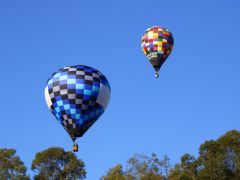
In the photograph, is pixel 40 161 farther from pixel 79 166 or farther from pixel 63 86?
pixel 63 86

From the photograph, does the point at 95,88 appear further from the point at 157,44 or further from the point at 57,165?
the point at 57,165

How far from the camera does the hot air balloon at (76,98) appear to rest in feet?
212

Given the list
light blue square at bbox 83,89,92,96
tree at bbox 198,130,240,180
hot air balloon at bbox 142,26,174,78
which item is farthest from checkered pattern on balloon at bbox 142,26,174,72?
light blue square at bbox 83,89,92,96

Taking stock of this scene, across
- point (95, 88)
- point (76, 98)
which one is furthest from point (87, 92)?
point (76, 98)

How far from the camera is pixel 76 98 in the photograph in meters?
64.8

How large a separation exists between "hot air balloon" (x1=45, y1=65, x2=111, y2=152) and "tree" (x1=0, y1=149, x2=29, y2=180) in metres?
24.8

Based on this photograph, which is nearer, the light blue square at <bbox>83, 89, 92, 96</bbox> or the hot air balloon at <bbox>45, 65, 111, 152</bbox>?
the hot air balloon at <bbox>45, 65, 111, 152</bbox>

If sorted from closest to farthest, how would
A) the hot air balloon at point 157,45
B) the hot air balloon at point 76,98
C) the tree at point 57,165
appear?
1. the hot air balloon at point 76,98
2. the hot air balloon at point 157,45
3. the tree at point 57,165

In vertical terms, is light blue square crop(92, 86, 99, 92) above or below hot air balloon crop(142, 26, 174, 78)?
below

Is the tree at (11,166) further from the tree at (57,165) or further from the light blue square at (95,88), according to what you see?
the light blue square at (95,88)

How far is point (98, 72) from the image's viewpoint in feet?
220

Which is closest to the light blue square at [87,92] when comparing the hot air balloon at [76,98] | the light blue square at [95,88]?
the hot air balloon at [76,98]

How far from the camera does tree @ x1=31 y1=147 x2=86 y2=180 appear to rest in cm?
9656

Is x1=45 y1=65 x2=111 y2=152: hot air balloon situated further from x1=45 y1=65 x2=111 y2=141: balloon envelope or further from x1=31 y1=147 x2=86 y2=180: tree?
x1=31 y1=147 x2=86 y2=180: tree
